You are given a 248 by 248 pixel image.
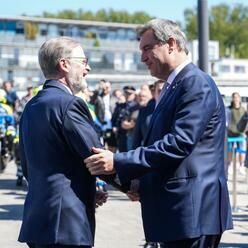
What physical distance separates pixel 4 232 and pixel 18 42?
92639mm

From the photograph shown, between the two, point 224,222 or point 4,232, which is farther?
point 4,232

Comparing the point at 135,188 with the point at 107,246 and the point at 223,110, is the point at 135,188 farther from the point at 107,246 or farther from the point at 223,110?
the point at 107,246

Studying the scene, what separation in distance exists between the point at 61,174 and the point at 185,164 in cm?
67

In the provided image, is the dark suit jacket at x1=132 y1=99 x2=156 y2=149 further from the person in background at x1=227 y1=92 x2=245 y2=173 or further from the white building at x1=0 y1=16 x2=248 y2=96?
the white building at x1=0 y1=16 x2=248 y2=96

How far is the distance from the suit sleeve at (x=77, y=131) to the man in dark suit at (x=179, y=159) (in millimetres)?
55

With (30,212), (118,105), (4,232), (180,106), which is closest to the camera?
(180,106)

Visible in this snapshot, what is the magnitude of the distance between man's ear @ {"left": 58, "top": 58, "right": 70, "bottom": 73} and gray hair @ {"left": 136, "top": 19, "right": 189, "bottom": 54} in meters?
0.48

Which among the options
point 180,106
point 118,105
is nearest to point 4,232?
point 180,106

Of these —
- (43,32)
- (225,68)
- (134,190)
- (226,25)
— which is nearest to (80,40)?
(43,32)

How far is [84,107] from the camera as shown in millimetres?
4426

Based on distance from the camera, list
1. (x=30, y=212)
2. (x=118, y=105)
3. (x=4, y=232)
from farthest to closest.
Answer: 1. (x=118, y=105)
2. (x=4, y=232)
3. (x=30, y=212)

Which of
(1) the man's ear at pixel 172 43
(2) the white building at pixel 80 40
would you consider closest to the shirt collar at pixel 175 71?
(1) the man's ear at pixel 172 43

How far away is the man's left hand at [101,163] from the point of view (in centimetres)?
431

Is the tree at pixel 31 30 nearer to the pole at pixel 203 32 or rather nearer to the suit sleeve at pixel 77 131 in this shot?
the pole at pixel 203 32
